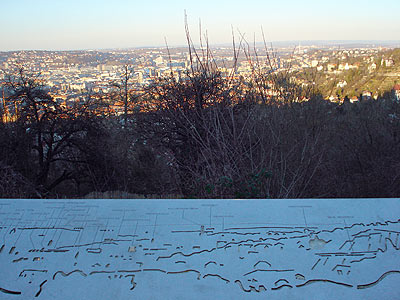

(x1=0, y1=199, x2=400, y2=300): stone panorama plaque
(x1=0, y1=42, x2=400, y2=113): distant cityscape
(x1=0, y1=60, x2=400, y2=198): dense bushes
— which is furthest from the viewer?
(x1=0, y1=42, x2=400, y2=113): distant cityscape

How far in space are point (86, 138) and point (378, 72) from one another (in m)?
11.4

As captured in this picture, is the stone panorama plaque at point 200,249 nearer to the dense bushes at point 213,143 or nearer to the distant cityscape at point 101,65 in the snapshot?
the dense bushes at point 213,143

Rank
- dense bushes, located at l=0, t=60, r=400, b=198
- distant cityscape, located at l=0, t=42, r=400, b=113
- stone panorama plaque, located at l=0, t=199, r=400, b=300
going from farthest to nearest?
distant cityscape, located at l=0, t=42, r=400, b=113 < dense bushes, located at l=0, t=60, r=400, b=198 < stone panorama plaque, located at l=0, t=199, r=400, b=300

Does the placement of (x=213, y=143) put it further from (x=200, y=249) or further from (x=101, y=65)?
(x=101, y=65)

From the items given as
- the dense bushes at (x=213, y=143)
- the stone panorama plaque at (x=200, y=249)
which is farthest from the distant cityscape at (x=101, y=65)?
the stone panorama plaque at (x=200, y=249)

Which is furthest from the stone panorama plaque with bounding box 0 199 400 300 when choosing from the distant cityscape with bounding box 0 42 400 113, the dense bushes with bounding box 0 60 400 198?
the distant cityscape with bounding box 0 42 400 113

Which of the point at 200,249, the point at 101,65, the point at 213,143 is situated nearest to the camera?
the point at 200,249

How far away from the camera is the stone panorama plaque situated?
1816mm

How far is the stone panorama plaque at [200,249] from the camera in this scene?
1.82m

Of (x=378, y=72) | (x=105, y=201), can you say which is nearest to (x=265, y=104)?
(x=105, y=201)

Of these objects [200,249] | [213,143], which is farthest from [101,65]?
[200,249]

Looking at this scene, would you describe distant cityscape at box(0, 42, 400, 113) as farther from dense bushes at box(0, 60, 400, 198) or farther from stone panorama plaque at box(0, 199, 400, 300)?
stone panorama plaque at box(0, 199, 400, 300)

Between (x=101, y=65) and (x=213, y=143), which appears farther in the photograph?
(x=101, y=65)

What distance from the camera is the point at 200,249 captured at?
6.77ft
